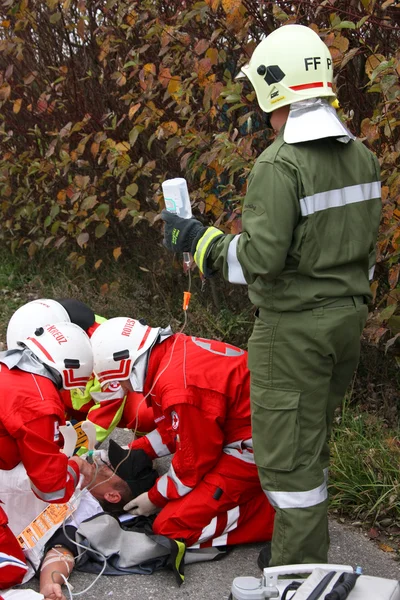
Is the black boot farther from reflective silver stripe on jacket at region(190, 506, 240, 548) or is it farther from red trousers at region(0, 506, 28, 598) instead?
red trousers at region(0, 506, 28, 598)

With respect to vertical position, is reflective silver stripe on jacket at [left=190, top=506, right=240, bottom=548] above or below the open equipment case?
below

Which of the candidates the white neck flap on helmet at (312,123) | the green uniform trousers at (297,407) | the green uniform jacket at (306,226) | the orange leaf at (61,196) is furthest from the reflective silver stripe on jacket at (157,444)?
the orange leaf at (61,196)

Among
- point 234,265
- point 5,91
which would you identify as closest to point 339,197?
point 234,265

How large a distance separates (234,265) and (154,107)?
2.41 metres

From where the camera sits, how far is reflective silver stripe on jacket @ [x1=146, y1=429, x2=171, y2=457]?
13.1ft

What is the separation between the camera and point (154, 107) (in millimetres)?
5066

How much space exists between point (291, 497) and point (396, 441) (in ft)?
3.70

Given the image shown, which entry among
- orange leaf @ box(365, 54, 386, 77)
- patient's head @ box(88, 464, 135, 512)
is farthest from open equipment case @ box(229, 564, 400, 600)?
orange leaf @ box(365, 54, 386, 77)

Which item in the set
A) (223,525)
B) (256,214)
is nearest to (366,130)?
(256,214)

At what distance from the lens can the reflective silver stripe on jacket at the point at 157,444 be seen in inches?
158

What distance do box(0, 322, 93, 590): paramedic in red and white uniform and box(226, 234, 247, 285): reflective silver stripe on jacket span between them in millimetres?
761

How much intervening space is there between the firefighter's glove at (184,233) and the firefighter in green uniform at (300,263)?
11 cm

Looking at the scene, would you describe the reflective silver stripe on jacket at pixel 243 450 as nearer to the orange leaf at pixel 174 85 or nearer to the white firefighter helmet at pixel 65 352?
the white firefighter helmet at pixel 65 352

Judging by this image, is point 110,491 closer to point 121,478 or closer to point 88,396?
point 121,478
